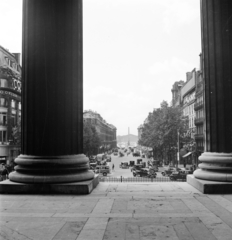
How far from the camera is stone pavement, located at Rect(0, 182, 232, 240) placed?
19.7 ft

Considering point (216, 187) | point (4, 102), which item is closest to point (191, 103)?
point (4, 102)

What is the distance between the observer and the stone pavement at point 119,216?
6.00 metres

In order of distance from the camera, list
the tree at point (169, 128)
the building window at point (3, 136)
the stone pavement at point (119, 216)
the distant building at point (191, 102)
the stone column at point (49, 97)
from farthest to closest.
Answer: the distant building at point (191, 102) < the tree at point (169, 128) < the building window at point (3, 136) < the stone column at point (49, 97) < the stone pavement at point (119, 216)

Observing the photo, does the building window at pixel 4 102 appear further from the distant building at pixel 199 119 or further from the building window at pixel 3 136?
the distant building at pixel 199 119

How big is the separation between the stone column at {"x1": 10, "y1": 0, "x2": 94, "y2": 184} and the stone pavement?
114 centimetres

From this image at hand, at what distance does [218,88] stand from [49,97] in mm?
5995

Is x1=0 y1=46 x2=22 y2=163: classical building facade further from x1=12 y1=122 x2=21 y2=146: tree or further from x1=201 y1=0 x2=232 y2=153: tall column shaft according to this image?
x1=201 y1=0 x2=232 y2=153: tall column shaft

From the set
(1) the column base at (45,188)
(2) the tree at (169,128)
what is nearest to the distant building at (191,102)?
(2) the tree at (169,128)

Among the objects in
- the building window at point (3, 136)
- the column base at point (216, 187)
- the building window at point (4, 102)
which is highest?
the building window at point (4, 102)

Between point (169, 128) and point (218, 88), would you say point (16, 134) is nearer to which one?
point (169, 128)

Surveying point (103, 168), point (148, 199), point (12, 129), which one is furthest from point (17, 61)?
point (148, 199)

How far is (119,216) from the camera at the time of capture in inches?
289

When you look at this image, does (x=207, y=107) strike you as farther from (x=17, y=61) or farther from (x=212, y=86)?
(x=17, y=61)

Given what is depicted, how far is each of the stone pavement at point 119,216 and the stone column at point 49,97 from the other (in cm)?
114
